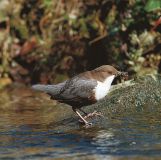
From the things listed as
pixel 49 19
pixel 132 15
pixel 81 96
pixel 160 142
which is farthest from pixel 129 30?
pixel 160 142

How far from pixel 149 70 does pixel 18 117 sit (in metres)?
2.74

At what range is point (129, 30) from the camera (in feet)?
34.0

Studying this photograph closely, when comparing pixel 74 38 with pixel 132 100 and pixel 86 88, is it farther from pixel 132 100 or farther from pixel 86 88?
pixel 86 88

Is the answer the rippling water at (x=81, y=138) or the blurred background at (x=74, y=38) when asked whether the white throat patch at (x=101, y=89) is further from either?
the blurred background at (x=74, y=38)

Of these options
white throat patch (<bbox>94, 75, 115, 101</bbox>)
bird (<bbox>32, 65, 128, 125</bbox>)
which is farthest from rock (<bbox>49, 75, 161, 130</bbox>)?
white throat patch (<bbox>94, 75, 115, 101</bbox>)

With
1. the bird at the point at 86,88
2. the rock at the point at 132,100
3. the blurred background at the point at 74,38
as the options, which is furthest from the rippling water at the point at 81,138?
the blurred background at the point at 74,38

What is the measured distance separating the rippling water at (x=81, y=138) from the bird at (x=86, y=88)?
0.90 ft

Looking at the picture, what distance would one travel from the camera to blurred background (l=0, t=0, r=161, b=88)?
1009 cm

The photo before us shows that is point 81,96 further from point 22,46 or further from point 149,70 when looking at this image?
point 22,46

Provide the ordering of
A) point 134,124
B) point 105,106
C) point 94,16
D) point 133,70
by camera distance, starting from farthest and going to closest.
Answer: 1. point 94,16
2. point 133,70
3. point 105,106
4. point 134,124

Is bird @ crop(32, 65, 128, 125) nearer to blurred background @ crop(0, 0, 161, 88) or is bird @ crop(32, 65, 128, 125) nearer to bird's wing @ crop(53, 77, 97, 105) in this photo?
bird's wing @ crop(53, 77, 97, 105)

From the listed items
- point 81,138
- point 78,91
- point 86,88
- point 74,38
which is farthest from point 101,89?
point 74,38

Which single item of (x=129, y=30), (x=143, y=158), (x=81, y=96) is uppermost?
(x=129, y=30)

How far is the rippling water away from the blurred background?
105 inches
